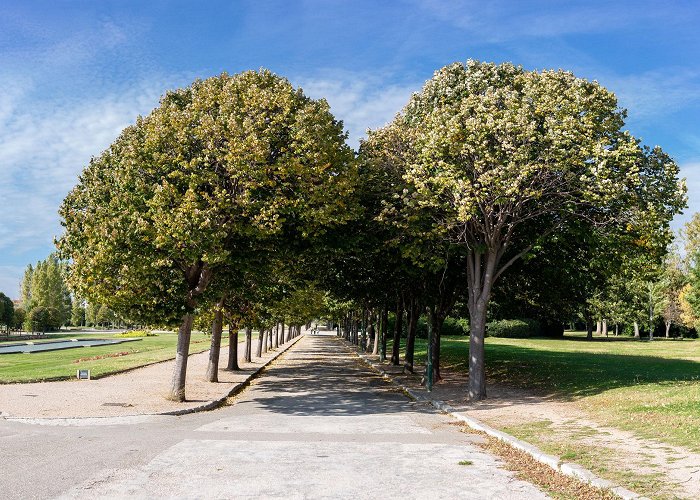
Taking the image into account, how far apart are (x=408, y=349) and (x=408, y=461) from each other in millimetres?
19212

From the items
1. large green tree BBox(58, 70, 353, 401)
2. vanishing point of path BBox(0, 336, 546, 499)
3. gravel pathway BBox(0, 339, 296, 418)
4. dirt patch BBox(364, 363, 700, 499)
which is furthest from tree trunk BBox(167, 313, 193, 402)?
dirt patch BBox(364, 363, 700, 499)

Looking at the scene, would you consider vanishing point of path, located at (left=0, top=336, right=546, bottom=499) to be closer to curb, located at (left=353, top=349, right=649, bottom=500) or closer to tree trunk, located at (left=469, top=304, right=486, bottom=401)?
curb, located at (left=353, top=349, right=649, bottom=500)

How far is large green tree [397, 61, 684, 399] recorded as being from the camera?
15.9 meters

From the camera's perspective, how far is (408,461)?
31.9ft

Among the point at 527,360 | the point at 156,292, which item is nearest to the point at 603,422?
the point at 156,292

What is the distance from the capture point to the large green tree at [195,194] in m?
15.3

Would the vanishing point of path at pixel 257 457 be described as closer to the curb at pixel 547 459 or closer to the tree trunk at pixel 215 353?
the curb at pixel 547 459

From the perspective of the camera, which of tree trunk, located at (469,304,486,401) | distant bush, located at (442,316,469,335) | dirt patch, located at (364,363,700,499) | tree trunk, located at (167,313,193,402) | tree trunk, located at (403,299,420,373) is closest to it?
dirt patch, located at (364,363,700,499)

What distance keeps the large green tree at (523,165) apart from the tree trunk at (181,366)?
7.16 m

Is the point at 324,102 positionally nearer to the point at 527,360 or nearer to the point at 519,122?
the point at 519,122

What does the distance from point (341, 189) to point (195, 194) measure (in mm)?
3844

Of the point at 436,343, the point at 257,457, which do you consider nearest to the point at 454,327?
the point at 436,343

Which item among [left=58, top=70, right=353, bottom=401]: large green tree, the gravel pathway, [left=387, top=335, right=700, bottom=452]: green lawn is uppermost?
[left=58, top=70, right=353, bottom=401]: large green tree

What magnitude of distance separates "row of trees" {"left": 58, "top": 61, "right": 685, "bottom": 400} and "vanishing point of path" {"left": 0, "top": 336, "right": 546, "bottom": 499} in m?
4.08
